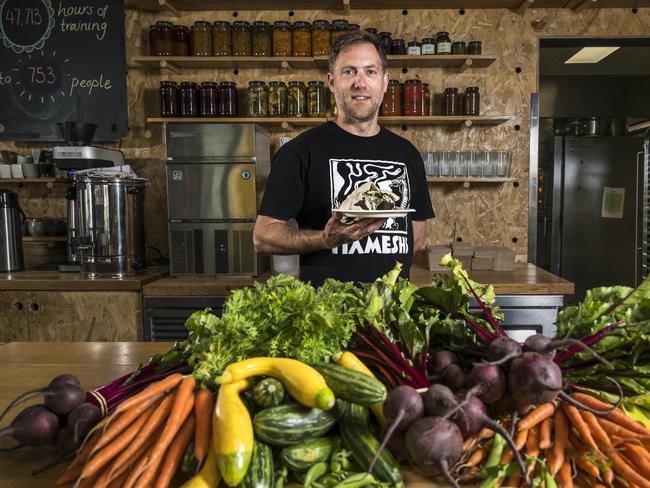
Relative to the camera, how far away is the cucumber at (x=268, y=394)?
2.79ft

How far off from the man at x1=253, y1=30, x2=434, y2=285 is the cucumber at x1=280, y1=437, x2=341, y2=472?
4.02ft

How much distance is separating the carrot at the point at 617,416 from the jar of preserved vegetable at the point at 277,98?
290 centimetres

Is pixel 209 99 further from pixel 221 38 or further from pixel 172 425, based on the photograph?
pixel 172 425

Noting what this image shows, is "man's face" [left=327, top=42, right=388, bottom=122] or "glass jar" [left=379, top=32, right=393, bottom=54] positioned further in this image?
"glass jar" [left=379, top=32, right=393, bottom=54]

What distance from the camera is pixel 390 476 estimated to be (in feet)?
2.68

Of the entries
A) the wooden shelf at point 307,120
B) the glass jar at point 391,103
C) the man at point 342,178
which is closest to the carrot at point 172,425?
the man at point 342,178

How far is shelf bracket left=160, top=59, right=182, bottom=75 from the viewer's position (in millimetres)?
3485

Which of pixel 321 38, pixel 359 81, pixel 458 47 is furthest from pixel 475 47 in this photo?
pixel 359 81

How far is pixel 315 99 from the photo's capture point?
3.51 m

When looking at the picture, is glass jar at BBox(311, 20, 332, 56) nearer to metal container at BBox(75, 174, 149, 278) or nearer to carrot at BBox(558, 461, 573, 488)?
metal container at BBox(75, 174, 149, 278)

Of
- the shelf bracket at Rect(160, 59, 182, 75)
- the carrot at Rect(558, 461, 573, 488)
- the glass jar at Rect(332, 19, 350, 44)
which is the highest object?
the glass jar at Rect(332, 19, 350, 44)

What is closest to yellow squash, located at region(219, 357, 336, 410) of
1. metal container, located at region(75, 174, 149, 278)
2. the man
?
the man

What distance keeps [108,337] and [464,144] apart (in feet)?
8.39

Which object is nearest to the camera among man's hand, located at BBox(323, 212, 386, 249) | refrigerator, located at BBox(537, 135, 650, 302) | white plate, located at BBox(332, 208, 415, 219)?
white plate, located at BBox(332, 208, 415, 219)
